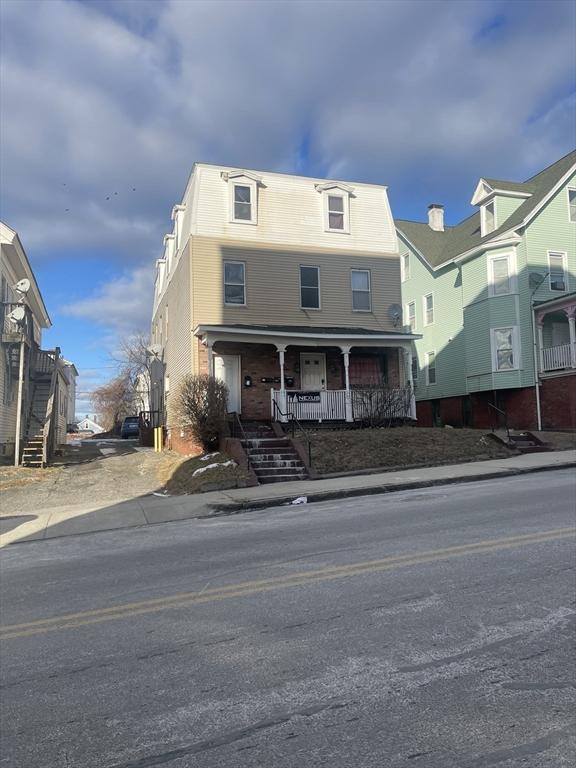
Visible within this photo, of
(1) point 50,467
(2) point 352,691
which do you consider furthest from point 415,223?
(2) point 352,691

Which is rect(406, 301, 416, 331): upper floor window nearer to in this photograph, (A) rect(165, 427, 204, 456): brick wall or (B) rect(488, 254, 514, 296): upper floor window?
(B) rect(488, 254, 514, 296): upper floor window

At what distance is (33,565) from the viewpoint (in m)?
7.67

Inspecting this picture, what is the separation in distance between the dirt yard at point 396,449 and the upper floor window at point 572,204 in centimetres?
1368

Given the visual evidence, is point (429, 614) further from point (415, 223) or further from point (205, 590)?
point (415, 223)

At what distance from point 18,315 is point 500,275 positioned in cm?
1900

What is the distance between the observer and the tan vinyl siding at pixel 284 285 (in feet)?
69.1

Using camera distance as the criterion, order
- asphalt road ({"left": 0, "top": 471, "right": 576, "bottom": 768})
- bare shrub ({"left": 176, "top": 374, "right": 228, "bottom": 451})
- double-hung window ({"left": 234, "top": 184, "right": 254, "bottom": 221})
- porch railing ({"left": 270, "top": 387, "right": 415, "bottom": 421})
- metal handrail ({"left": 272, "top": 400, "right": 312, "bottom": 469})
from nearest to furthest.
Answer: asphalt road ({"left": 0, "top": 471, "right": 576, "bottom": 768}), metal handrail ({"left": 272, "top": 400, "right": 312, "bottom": 469}), bare shrub ({"left": 176, "top": 374, "right": 228, "bottom": 451}), porch railing ({"left": 270, "top": 387, "right": 415, "bottom": 421}), double-hung window ({"left": 234, "top": 184, "right": 254, "bottom": 221})

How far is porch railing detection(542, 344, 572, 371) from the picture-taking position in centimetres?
2420

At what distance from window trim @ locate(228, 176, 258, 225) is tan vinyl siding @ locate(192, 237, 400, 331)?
89 centimetres

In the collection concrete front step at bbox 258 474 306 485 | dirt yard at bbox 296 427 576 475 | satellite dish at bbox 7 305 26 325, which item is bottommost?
concrete front step at bbox 258 474 306 485

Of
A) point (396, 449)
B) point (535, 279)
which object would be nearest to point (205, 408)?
point (396, 449)

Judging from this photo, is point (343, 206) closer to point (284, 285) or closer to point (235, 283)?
point (284, 285)

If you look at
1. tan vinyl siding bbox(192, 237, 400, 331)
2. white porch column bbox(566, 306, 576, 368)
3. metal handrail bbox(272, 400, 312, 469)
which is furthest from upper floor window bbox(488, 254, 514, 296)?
→ metal handrail bbox(272, 400, 312, 469)

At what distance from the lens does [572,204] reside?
2675 cm
